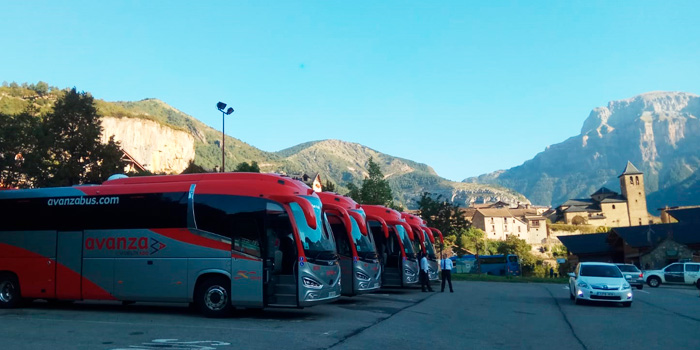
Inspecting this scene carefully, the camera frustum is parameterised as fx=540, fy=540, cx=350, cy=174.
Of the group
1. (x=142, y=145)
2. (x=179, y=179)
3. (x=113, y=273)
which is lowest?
(x=113, y=273)

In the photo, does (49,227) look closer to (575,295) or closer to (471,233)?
(575,295)

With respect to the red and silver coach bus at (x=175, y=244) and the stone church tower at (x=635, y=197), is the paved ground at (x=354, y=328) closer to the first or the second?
the red and silver coach bus at (x=175, y=244)

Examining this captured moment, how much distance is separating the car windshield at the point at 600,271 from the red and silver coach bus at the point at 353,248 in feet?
23.5

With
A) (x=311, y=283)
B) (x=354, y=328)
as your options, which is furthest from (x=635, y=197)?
(x=354, y=328)

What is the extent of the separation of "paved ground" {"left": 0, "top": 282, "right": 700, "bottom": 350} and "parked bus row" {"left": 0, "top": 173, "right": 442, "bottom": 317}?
0.61 meters

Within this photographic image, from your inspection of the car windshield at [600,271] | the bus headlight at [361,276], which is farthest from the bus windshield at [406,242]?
the car windshield at [600,271]

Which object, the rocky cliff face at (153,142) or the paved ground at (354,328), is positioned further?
the rocky cliff face at (153,142)

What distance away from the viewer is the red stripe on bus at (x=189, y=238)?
12742mm

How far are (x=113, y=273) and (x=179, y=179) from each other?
113 inches

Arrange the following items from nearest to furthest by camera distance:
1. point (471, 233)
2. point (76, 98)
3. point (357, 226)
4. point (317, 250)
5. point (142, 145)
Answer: point (317, 250) → point (357, 226) → point (76, 98) → point (471, 233) → point (142, 145)

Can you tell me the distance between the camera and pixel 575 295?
18.3 metres

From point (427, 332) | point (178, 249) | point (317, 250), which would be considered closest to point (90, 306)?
point (178, 249)

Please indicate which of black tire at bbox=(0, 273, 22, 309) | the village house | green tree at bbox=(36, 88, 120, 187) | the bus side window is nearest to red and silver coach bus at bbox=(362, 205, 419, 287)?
the bus side window

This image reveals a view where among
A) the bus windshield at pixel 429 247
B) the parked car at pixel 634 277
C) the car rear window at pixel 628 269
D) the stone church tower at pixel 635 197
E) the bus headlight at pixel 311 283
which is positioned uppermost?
the stone church tower at pixel 635 197
